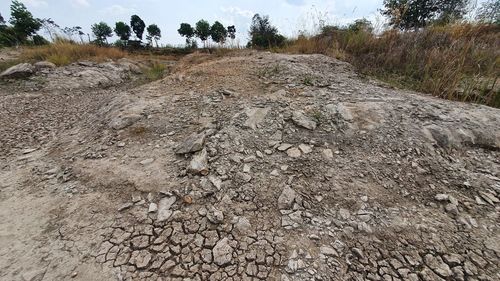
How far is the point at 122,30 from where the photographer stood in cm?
3272

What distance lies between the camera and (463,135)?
8.20 feet

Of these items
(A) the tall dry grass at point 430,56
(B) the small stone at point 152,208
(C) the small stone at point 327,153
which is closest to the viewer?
(B) the small stone at point 152,208

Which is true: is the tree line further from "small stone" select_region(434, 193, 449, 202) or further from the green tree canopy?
"small stone" select_region(434, 193, 449, 202)

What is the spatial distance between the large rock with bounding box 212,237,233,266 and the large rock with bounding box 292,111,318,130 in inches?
62.5

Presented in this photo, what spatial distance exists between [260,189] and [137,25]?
42.2 m

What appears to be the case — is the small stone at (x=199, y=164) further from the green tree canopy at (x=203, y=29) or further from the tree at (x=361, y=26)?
the green tree canopy at (x=203, y=29)

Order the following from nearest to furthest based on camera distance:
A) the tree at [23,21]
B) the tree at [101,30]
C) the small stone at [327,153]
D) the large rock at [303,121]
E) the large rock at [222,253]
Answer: the large rock at [222,253], the small stone at [327,153], the large rock at [303,121], the tree at [23,21], the tree at [101,30]

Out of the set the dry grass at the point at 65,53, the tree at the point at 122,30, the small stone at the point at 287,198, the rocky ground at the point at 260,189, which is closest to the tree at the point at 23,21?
the dry grass at the point at 65,53

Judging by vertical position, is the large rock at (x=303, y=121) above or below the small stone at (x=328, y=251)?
above

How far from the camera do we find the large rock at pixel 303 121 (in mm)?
2711

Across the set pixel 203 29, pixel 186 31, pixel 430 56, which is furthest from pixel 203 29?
pixel 430 56

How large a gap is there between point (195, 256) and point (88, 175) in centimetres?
154

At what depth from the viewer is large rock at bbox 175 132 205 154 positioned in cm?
246

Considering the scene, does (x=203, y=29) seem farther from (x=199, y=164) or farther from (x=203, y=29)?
(x=199, y=164)
